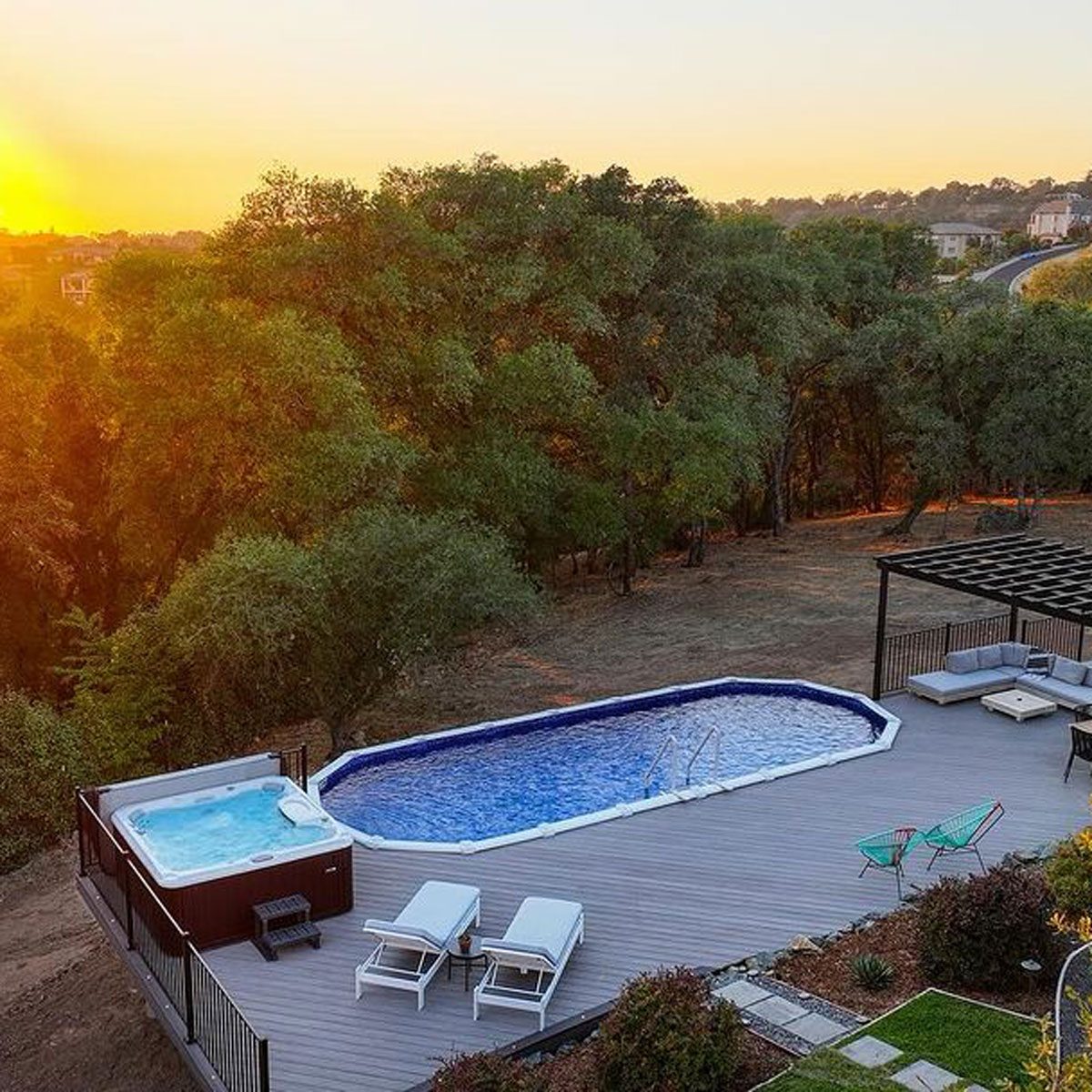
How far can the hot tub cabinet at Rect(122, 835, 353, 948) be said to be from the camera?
9875mm

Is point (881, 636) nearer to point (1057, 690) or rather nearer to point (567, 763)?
point (1057, 690)

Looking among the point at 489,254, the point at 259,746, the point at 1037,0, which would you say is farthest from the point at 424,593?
the point at 1037,0

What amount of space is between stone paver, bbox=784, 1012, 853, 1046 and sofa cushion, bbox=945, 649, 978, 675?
9592 millimetres

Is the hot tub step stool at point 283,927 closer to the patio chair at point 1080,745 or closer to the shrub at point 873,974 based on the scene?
the shrub at point 873,974

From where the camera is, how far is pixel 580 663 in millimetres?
23422

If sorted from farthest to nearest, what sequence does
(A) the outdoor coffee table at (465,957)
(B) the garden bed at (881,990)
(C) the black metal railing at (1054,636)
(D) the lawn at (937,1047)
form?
(C) the black metal railing at (1054,636)
(A) the outdoor coffee table at (465,957)
(B) the garden bed at (881,990)
(D) the lawn at (937,1047)

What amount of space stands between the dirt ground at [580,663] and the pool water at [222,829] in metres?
1.48

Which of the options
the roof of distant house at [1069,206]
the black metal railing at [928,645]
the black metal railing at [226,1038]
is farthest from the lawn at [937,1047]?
the roof of distant house at [1069,206]

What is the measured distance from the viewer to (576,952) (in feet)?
31.6

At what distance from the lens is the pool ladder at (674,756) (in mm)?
14781

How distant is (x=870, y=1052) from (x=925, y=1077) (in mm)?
443

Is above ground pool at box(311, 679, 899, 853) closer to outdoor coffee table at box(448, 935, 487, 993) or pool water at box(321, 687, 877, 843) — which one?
pool water at box(321, 687, 877, 843)

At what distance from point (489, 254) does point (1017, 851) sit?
61.1 ft

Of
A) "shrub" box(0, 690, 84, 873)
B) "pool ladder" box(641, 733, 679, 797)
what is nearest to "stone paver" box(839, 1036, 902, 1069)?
"pool ladder" box(641, 733, 679, 797)
